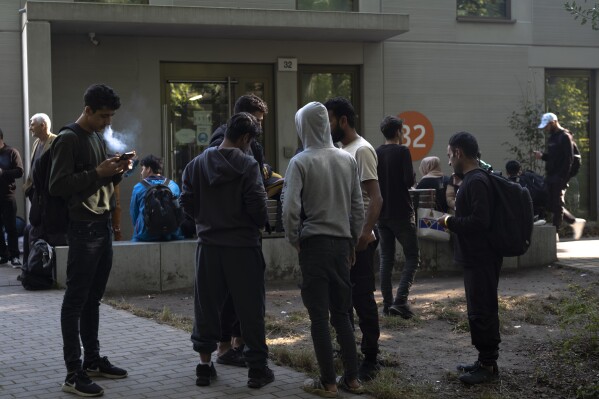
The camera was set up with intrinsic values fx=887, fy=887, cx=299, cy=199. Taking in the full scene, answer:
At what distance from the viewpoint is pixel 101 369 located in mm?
6312

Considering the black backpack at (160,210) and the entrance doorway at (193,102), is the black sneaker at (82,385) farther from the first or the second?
the entrance doorway at (193,102)

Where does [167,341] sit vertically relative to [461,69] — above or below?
below

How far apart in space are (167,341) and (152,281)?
292 cm

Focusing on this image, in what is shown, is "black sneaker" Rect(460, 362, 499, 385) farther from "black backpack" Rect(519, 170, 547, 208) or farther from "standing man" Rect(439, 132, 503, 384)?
"black backpack" Rect(519, 170, 547, 208)

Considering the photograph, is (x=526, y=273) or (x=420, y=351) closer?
(x=420, y=351)

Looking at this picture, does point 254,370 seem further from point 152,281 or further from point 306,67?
point 306,67

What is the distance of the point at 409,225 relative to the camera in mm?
8633

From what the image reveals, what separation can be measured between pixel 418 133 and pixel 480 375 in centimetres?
1029

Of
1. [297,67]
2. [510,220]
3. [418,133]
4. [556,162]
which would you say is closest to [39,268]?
[510,220]

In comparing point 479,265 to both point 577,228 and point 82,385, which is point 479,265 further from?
point 577,228

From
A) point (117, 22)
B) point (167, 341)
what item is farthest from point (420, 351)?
point (117, 22)

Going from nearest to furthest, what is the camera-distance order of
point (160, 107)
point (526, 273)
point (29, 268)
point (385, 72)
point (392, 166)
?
point (392, 166) → point (29, 268) → point (526, 273) → point (160, 107) → point (385, 72)

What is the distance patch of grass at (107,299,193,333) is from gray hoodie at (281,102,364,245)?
269cm

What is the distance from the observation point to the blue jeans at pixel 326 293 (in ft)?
19.0
